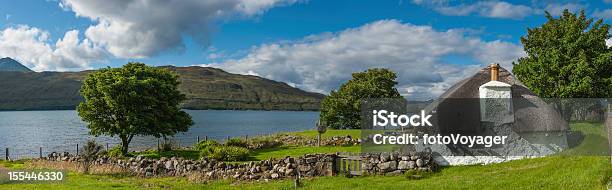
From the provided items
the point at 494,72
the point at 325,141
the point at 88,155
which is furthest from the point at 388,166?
the point at 325,141

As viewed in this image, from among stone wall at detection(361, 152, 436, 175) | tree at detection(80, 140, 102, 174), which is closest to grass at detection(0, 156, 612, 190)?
stone wall at detection(361, 152, 436, 175)

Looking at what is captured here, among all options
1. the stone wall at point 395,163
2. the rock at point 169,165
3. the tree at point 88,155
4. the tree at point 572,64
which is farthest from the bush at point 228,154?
the tree at point 572,64

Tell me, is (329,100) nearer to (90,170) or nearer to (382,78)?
→ (382,78)

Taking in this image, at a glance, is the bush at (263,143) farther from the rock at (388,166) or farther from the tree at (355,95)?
the rock at (388,166)

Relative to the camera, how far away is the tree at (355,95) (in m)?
68.5

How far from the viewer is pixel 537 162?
2117cm

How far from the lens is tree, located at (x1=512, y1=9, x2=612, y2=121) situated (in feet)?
133

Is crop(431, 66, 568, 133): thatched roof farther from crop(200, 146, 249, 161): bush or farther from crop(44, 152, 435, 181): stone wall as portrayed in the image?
crop(200, 146, 249, 161): bush

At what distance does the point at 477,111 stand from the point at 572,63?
23.5 metres

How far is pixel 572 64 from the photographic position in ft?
135

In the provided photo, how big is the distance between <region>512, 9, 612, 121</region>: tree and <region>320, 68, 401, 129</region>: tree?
972 inches

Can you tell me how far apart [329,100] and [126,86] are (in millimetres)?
38575

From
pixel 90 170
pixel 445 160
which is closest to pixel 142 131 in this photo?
pixel 90 170

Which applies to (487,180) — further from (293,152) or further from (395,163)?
(293,152)
